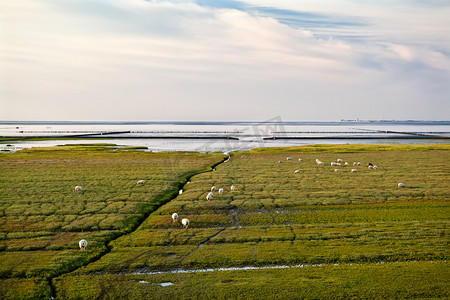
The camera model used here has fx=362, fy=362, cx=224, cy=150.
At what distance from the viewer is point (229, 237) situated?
61.9ft

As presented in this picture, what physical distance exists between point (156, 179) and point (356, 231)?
21036 mm

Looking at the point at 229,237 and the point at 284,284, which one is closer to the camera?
the point at 284,284

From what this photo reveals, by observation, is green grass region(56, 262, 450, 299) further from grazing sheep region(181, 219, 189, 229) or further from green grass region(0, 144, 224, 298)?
grazing sheep region(181, 219, 189, 229)

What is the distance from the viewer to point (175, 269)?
15.3m

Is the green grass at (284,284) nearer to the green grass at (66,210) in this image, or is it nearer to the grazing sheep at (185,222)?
the green grass at (66,210)

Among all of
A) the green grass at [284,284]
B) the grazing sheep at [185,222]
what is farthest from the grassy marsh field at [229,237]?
the grazing sheep at [185,222]

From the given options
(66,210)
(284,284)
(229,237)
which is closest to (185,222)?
(229,237)

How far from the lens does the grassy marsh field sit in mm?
13570

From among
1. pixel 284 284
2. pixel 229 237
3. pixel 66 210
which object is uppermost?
pixel 66 210

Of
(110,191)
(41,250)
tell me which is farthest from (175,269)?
(110,191)

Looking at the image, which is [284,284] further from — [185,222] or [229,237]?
[185,222]

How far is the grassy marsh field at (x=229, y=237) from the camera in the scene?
13.6m

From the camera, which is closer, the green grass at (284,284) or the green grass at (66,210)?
the green grass at (284,284)

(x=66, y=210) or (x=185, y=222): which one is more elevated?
(x=66, y=210)
